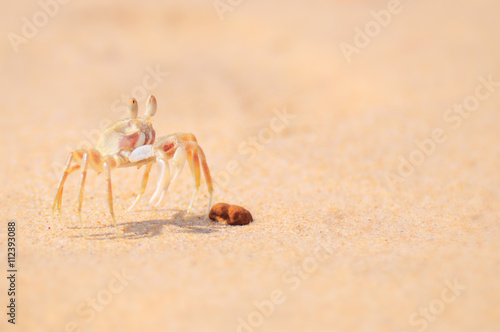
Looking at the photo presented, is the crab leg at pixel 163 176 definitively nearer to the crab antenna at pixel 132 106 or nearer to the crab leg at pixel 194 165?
the crab leg at pixel 194 165

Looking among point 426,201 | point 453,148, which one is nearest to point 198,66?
point 453,148

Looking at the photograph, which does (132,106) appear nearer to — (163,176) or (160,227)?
(163,176)

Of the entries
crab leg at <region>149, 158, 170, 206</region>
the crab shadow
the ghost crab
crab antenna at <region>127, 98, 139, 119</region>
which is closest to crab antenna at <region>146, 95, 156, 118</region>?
the ghost crab

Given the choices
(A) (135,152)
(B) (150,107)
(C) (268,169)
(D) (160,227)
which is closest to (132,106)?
(B) (150,107)

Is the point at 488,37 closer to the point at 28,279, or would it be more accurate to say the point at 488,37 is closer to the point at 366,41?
the point at 366,41

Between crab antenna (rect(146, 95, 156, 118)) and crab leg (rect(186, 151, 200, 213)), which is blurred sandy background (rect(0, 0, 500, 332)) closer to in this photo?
crab leg (rect(186, 151, 200, 213))

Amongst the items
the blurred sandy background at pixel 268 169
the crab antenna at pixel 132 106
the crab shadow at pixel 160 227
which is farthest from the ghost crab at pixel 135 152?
the blurred sandy background at pixel 268 169
